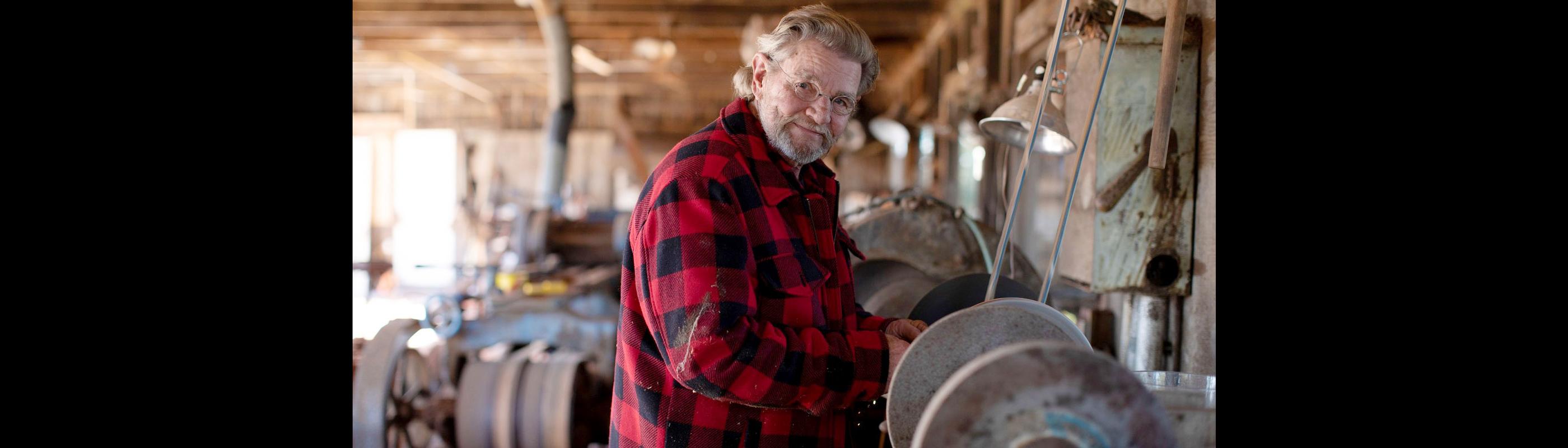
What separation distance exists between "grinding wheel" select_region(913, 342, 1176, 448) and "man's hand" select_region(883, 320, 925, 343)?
0.59 metres

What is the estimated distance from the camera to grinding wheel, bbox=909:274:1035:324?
6.58 ft

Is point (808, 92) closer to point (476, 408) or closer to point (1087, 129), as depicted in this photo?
point (1087, 129)

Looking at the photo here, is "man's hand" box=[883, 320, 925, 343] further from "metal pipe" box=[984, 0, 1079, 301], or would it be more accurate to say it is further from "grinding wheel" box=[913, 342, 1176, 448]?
"grinding wheel" box=[913, 342, 1176, 448]

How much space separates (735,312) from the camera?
1408 mm

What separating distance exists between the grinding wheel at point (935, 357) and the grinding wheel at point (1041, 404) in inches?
8.9

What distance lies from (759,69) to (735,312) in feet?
1.56

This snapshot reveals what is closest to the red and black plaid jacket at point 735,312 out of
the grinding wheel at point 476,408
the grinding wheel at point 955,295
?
the grinding wheel at point 955,295

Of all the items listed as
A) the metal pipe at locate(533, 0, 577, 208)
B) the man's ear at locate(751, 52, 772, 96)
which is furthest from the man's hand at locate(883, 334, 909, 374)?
the metal pipe at locate(533, 0, 577, 208)

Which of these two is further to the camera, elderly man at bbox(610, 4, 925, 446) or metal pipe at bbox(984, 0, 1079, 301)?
metal pipe at bbox(984, 0, 1079, 301)

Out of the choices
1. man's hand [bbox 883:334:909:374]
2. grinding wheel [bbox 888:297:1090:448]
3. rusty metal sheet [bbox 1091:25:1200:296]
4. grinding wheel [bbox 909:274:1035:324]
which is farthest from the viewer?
rusty metal sheet [bbox 1091:25:1200:296]

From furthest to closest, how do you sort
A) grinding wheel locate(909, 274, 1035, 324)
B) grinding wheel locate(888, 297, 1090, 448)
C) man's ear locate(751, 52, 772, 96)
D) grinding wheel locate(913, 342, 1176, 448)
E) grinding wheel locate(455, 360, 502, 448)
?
grinding wheel locate(455, 360, 502, 448) → grinding wheel locate(909, 274, 1035, 324) → man's ear locate(751, 52, 772, 96) → grinding wheel locate(888, 297, 1090, 448) → grinding wheel locate(913, 342, 1176, 448)
